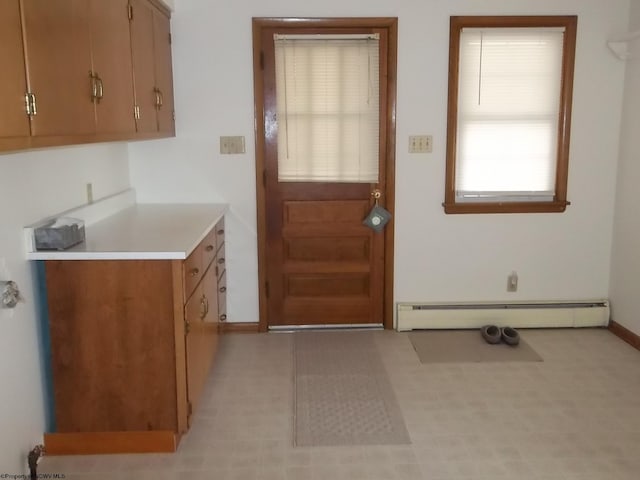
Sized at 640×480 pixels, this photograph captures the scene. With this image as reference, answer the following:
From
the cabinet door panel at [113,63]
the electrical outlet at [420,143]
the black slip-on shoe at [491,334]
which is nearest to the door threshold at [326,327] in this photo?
the black slip-on shoe at [491,334]

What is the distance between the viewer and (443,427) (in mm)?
2770

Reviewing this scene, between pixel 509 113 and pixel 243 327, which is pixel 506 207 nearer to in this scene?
pixel 509 113

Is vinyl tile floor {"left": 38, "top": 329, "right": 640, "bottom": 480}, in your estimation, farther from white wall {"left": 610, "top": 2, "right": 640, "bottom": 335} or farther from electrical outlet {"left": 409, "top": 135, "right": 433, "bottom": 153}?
electrical outlet {"left": 409, "top": 135, "right": 433, "bottom": 153}

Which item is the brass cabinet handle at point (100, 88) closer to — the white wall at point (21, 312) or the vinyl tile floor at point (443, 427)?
the white wall at point (21, 312)

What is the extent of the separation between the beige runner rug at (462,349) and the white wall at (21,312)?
6.82ft

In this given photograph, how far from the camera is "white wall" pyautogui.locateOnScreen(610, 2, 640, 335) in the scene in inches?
149

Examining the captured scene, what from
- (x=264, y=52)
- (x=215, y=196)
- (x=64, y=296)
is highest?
(x=264, y=52)

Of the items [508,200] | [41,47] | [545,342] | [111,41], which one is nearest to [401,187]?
[508,200]

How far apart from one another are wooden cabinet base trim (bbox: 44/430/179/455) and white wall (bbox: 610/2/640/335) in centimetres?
288

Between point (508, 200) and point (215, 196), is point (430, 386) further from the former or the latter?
point (215, 196)

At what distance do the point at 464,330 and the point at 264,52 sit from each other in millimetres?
2198

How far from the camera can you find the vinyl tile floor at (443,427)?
2.43 m

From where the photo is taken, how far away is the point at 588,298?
414cm

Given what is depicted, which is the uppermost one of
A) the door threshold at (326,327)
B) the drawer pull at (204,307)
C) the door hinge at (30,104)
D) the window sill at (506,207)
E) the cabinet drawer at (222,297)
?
the door hinge at (30,104)
